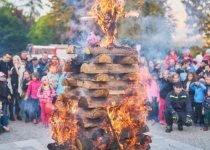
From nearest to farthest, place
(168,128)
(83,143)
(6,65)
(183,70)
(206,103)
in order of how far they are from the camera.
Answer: (83,143) → (168,128) → (206,103) → (6,65) → (183,70)

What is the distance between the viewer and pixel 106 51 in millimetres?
4930

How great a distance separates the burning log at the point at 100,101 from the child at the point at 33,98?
14.5ft

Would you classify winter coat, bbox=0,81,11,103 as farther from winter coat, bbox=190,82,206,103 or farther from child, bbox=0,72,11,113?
winter coat, bbox=190,82,206,103

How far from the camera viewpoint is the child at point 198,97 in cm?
857

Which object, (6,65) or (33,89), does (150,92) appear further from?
→ (6,65)

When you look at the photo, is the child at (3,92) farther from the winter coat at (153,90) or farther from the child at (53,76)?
the winter coat at (153,90)

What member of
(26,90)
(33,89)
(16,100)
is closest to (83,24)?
(33,89)

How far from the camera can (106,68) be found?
192 inches

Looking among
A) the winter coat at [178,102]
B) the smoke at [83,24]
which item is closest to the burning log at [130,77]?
the smoke at [83,24]

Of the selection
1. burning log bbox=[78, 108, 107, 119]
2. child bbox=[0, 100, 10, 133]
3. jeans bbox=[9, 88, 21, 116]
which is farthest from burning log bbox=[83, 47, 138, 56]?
jeans bbox=[9, 88, 21, 116]

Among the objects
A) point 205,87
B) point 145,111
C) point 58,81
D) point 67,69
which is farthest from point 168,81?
point 67,69

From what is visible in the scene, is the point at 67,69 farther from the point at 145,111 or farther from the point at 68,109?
the point at 145,111

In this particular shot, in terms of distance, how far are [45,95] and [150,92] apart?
3.03m

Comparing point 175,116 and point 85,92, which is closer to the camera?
point 85,92
